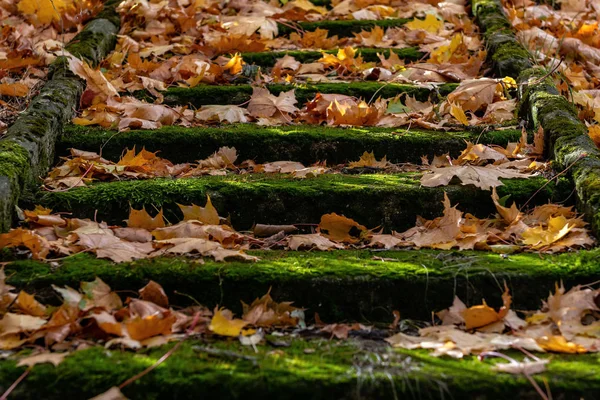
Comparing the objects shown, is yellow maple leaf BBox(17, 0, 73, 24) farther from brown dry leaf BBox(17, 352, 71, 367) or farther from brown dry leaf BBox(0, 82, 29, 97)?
brown dry leaf BBox(17, 352, 71, 367)

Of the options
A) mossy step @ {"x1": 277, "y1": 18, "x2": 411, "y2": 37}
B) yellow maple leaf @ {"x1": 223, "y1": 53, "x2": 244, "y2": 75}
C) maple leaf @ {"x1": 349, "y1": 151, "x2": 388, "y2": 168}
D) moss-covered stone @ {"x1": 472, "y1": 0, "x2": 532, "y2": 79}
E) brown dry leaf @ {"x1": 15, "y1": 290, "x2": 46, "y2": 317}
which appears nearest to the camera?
brown dry leaf @ {"x1": 15, "y1": 290, "x2": 46, "y2": 317}

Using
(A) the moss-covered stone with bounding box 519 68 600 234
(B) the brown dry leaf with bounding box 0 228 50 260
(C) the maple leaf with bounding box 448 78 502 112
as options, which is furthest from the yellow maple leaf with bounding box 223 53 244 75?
(B) the brown dry leaf with bounding box 0 228 50 260

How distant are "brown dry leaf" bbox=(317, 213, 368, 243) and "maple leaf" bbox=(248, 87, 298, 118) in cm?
113

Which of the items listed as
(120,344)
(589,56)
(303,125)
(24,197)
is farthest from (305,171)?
(589,56)

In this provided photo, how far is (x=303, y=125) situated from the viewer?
3514 millimetres

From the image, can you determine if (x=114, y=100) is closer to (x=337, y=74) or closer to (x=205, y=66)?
(x=205, y=66)

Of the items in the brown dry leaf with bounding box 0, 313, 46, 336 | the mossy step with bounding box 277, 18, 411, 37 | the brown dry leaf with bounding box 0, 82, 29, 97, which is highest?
the mossy step with bounding box 277, 18, 411, 37

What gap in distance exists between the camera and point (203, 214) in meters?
2.59

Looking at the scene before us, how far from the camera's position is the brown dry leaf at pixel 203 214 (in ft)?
8.46

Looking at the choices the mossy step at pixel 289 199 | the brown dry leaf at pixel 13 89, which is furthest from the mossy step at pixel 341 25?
the mossy step at pixel 289 199

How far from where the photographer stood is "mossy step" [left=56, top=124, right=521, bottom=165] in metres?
3.23

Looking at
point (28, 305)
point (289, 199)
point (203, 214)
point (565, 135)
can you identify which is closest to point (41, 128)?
point (203, 214)

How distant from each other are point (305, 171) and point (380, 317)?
987 mm

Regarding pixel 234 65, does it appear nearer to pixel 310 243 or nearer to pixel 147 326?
pixel 310 243
